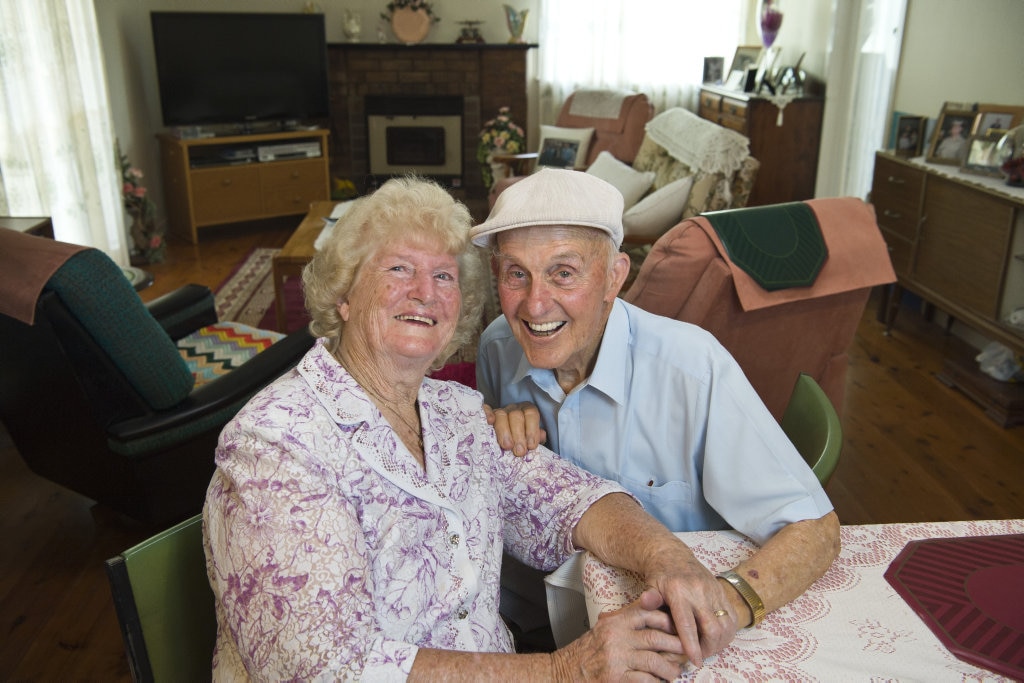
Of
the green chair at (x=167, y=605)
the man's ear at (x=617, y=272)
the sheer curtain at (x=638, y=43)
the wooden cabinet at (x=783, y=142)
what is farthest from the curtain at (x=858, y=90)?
the green chair at (x=167, y=605)

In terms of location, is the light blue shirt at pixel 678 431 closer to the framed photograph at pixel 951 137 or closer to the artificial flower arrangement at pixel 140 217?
the framed photograph at pixel 951 137

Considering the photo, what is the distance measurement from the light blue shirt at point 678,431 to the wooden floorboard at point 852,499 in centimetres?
128

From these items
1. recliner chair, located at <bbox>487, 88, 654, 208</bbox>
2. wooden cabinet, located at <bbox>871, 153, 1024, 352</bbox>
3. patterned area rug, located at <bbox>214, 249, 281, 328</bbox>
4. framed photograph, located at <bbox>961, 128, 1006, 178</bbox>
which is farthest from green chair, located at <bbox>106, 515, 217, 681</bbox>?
recliner chair, located at <bbox>487, 88, 654, 208</bbox>

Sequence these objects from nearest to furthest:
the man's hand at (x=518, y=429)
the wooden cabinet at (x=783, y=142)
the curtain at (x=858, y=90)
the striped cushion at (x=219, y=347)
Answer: the man's hand at (x=518, y=429), the striped cushion at (x=219, y=347), the curtain at (x=858, y=90), the wooden cabinet at (x=783, y=142)

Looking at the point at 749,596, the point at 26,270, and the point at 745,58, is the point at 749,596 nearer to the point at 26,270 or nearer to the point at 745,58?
the point at 26,270

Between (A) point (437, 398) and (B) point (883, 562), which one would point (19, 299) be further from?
(B) point (883, 562)

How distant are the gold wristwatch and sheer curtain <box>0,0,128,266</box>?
12.0 ft

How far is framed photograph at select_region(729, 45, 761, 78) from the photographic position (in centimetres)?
569

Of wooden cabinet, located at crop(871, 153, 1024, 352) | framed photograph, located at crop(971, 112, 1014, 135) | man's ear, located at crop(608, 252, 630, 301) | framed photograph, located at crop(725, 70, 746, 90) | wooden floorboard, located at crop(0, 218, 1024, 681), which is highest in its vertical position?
framed photograph, located at crop(725, 70, 746, 90)

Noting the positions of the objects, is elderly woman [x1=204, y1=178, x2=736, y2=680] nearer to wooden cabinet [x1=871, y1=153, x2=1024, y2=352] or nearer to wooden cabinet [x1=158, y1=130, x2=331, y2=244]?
wooden cabinet [x1=871, y1=153, x2=1024, y2=352]

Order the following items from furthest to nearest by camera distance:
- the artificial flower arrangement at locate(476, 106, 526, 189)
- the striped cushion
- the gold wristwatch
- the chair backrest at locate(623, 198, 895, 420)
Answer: the artificial flower arrangement at locate(476, 106, 526, 189) < the striped cushion < the chair backrest at locate(623, 198, 895, 420) < the gold wristwatch

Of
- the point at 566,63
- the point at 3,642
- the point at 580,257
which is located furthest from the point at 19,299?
the point at 566,63

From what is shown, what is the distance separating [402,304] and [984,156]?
121 inches

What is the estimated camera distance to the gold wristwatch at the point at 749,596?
3.51 feet
